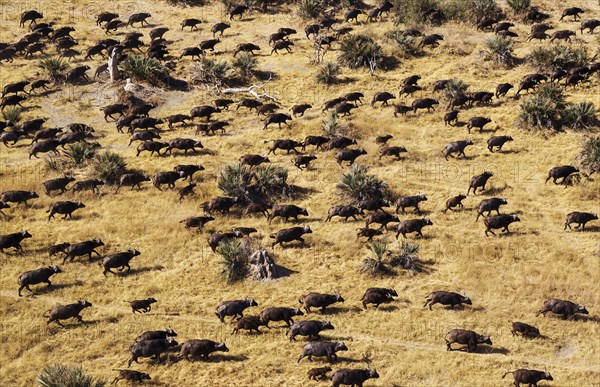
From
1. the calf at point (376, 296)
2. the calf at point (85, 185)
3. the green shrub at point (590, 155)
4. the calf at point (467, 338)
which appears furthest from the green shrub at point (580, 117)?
the calf at point (85, 185)

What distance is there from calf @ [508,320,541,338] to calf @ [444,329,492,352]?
1137 mm

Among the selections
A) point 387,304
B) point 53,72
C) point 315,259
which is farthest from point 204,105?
point 387,304

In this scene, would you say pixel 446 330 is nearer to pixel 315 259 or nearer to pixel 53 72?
pixel 315 259

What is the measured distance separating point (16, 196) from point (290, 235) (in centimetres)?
1362

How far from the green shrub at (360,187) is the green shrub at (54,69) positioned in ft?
79.6

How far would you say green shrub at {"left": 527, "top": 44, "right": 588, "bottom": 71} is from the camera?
43.5m

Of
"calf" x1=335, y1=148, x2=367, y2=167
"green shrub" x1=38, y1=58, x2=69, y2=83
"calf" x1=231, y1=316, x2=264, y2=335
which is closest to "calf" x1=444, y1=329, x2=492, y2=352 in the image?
"calf" x1=231, y1=316, x2=264, y2=335

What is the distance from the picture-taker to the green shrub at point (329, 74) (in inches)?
1783

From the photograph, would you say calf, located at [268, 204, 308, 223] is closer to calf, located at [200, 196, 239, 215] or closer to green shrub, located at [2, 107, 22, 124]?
calf, located at [200, 196, 239, 215]

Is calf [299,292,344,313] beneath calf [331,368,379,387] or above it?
above

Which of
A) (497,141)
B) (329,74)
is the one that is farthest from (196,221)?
(329,74)

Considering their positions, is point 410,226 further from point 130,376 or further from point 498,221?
point 130,376

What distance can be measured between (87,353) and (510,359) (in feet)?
45.4

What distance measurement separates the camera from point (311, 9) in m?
55.9
